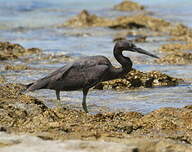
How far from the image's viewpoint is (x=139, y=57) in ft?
60.9

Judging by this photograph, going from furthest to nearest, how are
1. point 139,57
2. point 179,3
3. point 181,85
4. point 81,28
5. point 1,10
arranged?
point 179,3, point 1,10, point 81,28, point 139,57, point 181,85

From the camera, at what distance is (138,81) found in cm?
1338

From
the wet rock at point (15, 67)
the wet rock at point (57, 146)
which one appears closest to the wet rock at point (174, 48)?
the wet rock at point (15, 67)

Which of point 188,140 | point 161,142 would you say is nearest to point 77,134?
point 161,142

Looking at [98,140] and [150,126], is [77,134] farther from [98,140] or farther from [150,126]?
[150,126]

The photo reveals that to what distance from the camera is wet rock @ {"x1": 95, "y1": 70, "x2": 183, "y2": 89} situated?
519 inches

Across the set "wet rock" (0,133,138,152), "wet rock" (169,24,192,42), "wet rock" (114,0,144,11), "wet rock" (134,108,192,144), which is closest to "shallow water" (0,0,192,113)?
"wet rock" (169,24,192,42)

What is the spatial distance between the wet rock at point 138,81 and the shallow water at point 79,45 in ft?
0.84

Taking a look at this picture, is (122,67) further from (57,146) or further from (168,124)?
(57,146)

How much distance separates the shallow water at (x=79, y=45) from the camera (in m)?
11.8

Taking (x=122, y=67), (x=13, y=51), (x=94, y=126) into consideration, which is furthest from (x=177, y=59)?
(x=94, y=126)

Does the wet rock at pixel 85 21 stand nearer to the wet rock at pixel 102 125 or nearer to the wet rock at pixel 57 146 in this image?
the wet rock at pixel 102 125

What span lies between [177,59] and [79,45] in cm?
585

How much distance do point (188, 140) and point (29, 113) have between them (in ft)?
7.06
